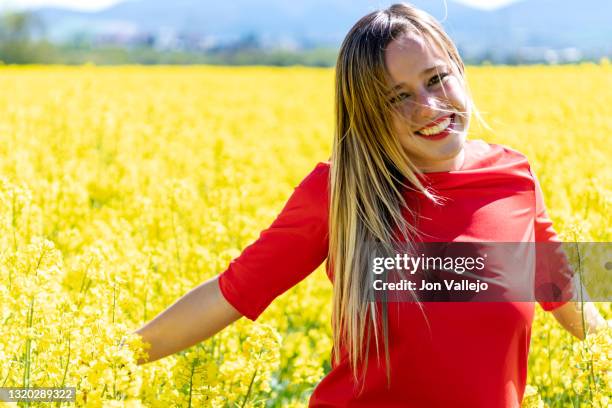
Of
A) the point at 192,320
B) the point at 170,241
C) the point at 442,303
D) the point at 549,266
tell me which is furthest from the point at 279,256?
the point at 170,241

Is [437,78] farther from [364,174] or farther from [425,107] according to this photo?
[364,174]

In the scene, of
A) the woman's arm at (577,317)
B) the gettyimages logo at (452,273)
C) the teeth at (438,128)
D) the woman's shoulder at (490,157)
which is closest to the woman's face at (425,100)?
the teeth at (438,128)

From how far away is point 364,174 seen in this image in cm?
247

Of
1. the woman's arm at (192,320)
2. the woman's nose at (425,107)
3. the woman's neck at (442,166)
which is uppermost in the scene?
the woman's nose at (425,107)

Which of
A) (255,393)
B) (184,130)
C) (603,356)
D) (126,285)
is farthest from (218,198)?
(184,130)

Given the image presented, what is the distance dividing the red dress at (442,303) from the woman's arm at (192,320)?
4cm

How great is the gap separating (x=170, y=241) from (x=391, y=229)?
6.60 ft

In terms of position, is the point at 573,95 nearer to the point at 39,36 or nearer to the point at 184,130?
the point at 184,130

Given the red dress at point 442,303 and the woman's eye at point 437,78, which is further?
the woman's eye at point 437,78

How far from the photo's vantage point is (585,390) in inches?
110

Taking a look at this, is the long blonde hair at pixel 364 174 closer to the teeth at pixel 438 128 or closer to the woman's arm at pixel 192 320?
the teeth at pixel 438 128

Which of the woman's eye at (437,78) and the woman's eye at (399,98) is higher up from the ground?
the woman's eye at (437,78)

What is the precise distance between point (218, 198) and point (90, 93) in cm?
796

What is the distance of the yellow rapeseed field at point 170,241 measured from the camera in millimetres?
2467
